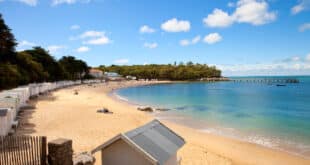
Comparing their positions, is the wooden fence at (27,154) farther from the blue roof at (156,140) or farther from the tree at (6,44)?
the tree at (6,44)

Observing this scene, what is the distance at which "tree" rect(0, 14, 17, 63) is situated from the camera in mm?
36269

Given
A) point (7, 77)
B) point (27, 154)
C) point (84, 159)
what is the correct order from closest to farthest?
point (27, 154), point (84, 159), point (7, 77)

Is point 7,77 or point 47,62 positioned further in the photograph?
point 47,62

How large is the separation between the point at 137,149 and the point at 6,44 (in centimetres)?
4011

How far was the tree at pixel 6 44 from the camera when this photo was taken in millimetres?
36269

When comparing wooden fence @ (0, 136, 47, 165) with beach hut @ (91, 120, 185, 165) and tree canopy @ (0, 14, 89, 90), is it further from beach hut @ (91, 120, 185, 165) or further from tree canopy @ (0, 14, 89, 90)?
tree canopy @ (0, 14, 89, 90)

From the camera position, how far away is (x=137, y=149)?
17.8 ft

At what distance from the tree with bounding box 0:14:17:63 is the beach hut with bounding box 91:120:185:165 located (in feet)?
123

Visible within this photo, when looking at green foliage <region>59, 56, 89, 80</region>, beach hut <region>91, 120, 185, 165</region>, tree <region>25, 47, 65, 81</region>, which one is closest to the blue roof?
beach hut <region>91, 120, 185, 165</region>

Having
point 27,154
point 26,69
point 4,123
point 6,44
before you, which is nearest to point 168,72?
point 26,69

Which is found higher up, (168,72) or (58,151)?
(168,72)

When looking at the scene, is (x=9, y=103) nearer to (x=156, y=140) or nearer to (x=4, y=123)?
(x=4, y=123)

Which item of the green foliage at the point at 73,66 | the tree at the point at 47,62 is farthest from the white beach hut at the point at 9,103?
the green foliage at the point at 73,66

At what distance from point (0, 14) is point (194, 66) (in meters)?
139
